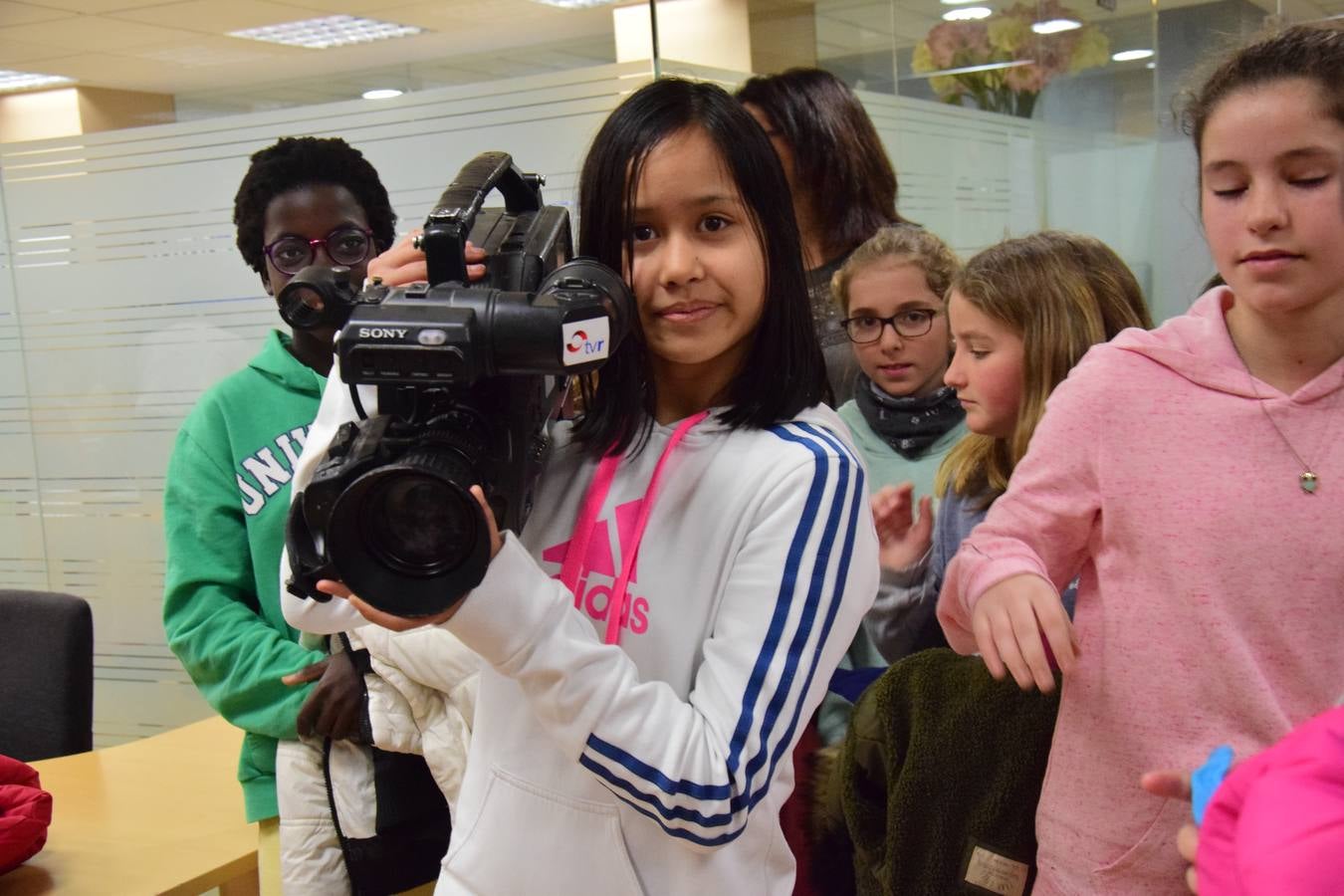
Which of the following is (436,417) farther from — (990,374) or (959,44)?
(959,44)

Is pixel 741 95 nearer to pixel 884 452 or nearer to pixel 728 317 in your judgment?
pixel 884 452

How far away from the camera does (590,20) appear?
152 inches

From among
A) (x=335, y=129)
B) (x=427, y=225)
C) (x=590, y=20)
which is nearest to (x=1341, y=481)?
(x=427, y=225)

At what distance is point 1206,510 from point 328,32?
408 centimetres

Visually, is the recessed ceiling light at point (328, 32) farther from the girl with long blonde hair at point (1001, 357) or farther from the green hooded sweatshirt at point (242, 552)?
Answer: the girl with long blonde hair at point (1001, 357)

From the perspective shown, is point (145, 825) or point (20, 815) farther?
point (145, 825)

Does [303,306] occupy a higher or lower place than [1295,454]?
higher

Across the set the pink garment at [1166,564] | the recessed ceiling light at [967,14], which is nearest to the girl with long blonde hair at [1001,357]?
the pink garment at [1166,564]

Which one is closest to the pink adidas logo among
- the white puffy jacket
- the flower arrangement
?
the white puffy jacket

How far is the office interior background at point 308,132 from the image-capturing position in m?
2.38

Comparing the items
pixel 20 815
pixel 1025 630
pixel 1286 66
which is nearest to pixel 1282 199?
pixel 1286 66

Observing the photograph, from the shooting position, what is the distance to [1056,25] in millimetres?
2430

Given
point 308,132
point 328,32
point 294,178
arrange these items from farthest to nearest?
point 328,32 → point 308,132 → point 294,178

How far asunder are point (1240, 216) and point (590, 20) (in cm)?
320
